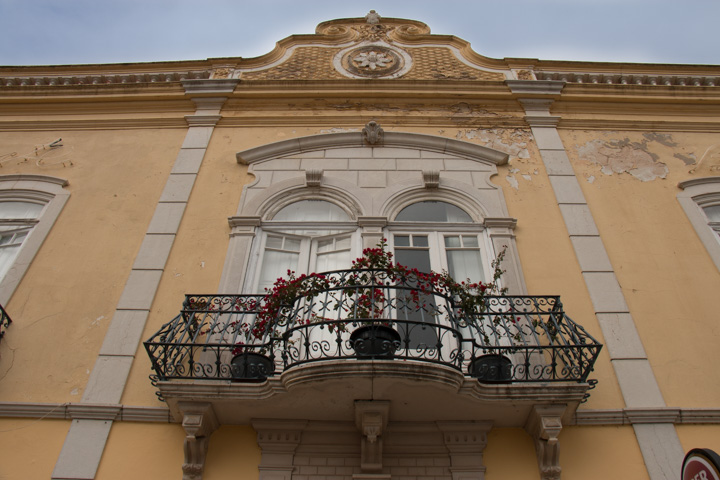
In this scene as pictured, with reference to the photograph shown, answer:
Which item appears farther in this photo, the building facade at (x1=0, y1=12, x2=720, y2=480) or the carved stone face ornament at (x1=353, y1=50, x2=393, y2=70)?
the carved stone face ornament at (x1=353, y1=50, x2=393, y2=70)

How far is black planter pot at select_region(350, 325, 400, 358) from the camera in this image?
17.5 ft

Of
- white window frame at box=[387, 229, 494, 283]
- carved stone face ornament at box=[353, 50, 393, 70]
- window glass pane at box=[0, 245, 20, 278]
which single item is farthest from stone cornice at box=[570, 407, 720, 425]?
carved stone face ornament at box=[353, 50, 393, 70]

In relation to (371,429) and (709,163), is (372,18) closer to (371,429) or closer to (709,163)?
(709,163)

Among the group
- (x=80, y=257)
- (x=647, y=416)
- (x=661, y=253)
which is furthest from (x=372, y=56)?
(x=647, y=416)

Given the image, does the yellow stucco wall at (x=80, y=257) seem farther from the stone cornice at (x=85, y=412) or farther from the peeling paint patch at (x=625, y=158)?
the peeling paint patch at (x=625, y=158)

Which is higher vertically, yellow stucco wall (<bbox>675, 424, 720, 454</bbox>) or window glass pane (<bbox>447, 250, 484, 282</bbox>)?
window glass pane (<bbox>447, 250, 484, 282</bbox>)

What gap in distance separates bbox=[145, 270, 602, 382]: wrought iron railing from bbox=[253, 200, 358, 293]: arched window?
71cm

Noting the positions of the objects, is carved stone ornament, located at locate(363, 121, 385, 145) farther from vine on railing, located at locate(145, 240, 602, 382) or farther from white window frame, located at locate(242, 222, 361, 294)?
vine on railing, located at locate(145, 240, 602, 382)

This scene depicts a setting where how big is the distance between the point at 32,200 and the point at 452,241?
5999 mm

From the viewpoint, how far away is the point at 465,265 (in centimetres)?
745

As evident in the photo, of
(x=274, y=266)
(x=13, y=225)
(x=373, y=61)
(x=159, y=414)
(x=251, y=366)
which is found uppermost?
(x=373, y=61)

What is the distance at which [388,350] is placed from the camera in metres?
5.33

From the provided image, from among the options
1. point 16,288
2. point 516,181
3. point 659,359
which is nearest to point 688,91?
point 516,181

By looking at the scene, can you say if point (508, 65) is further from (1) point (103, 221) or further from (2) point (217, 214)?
(1) point (103, 221)
